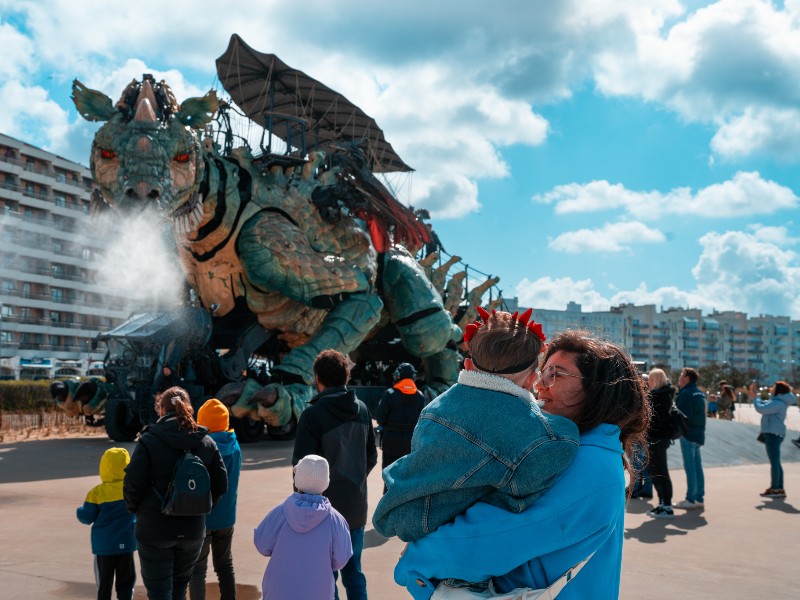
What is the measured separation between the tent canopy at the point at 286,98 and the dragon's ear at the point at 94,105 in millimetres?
6033

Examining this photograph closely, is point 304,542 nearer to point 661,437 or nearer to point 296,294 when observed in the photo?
point 661,437

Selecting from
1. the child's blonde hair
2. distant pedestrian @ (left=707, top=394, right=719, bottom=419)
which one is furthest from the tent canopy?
the child's blonde hair

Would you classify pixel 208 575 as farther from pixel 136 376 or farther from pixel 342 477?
pixel 136 376

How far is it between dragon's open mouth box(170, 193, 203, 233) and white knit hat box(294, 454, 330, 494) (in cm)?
819

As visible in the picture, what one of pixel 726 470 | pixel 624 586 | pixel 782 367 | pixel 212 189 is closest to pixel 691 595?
pixel 624 586

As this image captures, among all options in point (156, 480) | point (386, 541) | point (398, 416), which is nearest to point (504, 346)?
point (156, 480)

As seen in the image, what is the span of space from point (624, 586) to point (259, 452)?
311 inches

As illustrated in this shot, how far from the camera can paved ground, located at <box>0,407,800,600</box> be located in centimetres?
497

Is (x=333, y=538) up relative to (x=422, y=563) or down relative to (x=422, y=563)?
down

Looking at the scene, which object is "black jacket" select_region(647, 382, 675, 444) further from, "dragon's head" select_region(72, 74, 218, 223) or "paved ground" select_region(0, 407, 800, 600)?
"dragon's head" select_region(72, 74, 218, 223)

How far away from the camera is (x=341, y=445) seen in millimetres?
4395

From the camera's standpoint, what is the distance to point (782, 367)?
14875 centimetres

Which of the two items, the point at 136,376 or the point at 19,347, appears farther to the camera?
the point at 19,347

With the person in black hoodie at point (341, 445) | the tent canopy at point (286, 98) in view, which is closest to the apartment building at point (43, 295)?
the tent canopy at point (286, 98)
